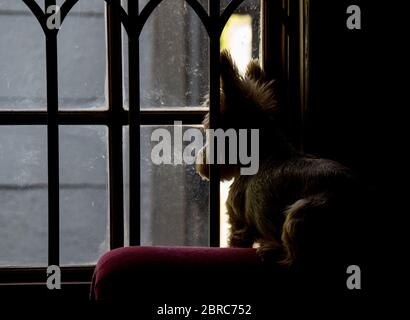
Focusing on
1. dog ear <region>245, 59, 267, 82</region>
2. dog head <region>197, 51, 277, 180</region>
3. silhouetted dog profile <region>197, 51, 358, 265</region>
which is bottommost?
silhouetted dog profile <region>197, 51, 358, 265</region>

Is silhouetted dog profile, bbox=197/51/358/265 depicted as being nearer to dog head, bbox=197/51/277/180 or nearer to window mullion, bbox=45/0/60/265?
dog head, bbox=197/51/277/180

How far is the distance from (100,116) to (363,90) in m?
0.71

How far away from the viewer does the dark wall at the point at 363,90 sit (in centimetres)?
141

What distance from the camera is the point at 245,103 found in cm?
134

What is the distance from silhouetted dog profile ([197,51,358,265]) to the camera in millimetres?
1084

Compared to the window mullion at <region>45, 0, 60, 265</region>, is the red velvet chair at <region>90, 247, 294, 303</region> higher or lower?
lower

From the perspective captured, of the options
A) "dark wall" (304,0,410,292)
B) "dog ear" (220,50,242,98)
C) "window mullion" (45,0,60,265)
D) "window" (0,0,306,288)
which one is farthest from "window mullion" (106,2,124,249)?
"dark wall" (304,0,410,292)

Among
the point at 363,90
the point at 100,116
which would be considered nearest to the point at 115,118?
the point at 100,116

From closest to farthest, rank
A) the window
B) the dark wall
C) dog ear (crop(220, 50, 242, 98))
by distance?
dog ear (crop(220, 50, 242, 98)), the dark wall, the window

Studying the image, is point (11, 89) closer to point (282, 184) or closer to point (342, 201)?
point (282, 184)

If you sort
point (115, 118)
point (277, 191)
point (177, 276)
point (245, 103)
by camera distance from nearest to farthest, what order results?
point (177, 276), point (277, 191), point (245, 103), point (115, 118)

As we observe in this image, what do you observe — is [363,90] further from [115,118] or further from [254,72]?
[115,118]

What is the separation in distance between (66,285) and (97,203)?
242 millimetres
